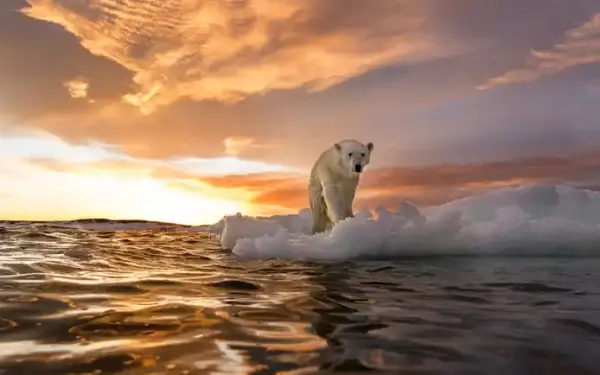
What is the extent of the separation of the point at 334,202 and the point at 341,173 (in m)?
0.64

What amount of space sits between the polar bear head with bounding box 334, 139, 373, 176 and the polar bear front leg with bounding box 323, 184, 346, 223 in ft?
1.56

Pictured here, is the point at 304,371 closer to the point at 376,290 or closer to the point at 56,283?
the point at 376,290

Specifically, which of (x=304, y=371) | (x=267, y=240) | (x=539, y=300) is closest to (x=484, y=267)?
(x=539, y=300)

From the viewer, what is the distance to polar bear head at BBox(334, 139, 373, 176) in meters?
9.79

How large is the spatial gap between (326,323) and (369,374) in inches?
41.9

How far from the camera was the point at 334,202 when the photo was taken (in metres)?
10.0

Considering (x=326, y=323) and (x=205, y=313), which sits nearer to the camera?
(x=326, y=323)

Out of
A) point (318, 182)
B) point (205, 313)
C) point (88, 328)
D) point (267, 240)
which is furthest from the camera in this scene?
point (318, 182)

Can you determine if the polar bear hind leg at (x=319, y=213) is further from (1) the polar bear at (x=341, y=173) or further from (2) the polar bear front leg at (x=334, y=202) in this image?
(2) the polar bear front leg at (x=334, y=202)

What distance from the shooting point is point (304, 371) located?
2268 mm

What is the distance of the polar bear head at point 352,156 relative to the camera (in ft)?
32.1

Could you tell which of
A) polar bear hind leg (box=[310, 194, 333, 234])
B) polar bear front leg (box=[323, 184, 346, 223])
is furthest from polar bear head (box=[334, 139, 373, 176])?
polar bear hind leg (box=[310, 194, 333, 234])

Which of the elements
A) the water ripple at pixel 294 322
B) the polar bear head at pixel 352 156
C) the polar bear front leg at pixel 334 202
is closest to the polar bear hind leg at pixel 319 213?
the polar bear front leg at pixel 334 202

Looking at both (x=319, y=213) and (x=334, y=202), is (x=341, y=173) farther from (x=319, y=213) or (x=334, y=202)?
(x=319, y=213)
